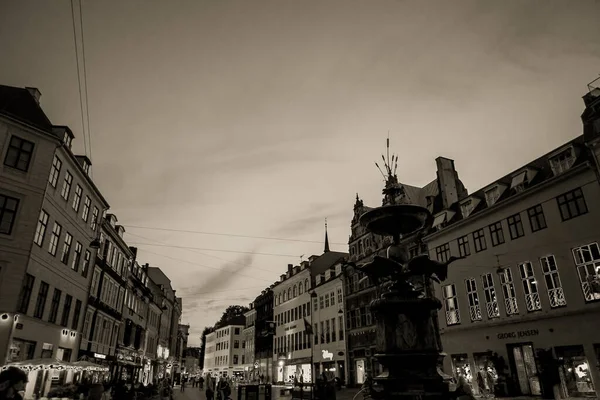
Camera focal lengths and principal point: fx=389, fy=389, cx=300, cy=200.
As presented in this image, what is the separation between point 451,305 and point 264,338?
4667 cm

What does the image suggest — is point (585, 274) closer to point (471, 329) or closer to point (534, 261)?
point (534, 261)

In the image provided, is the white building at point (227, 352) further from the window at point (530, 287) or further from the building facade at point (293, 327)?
the window at point (530, 287)

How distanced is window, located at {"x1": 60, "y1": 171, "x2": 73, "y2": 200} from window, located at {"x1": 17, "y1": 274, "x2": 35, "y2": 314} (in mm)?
5577

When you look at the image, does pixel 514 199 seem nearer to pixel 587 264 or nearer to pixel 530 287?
pixel 530 287

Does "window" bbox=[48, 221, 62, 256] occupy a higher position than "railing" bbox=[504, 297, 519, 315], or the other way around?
"window" bbox=[48, 221, 62, 256]

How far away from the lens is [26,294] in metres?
20.0

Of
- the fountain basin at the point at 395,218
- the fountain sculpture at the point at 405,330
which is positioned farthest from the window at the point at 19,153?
the fountain sculpture at the point at 405,330

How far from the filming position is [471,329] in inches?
1130

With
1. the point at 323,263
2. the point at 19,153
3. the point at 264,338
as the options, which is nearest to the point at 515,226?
the point at 19,153

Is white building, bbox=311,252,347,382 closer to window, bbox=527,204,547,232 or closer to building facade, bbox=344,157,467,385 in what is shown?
building facade, bbox=344,157,467,385

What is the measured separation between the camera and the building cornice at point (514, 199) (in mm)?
22375

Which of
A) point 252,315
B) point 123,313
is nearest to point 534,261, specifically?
point 123,313

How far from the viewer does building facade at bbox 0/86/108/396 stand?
19141 millimetres

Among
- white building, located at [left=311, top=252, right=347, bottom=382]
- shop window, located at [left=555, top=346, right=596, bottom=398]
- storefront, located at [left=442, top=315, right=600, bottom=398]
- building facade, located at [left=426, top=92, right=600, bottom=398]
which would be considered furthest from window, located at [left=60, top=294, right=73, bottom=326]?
shop window, located at [left=555, top=346, right=596, bottom=398]
